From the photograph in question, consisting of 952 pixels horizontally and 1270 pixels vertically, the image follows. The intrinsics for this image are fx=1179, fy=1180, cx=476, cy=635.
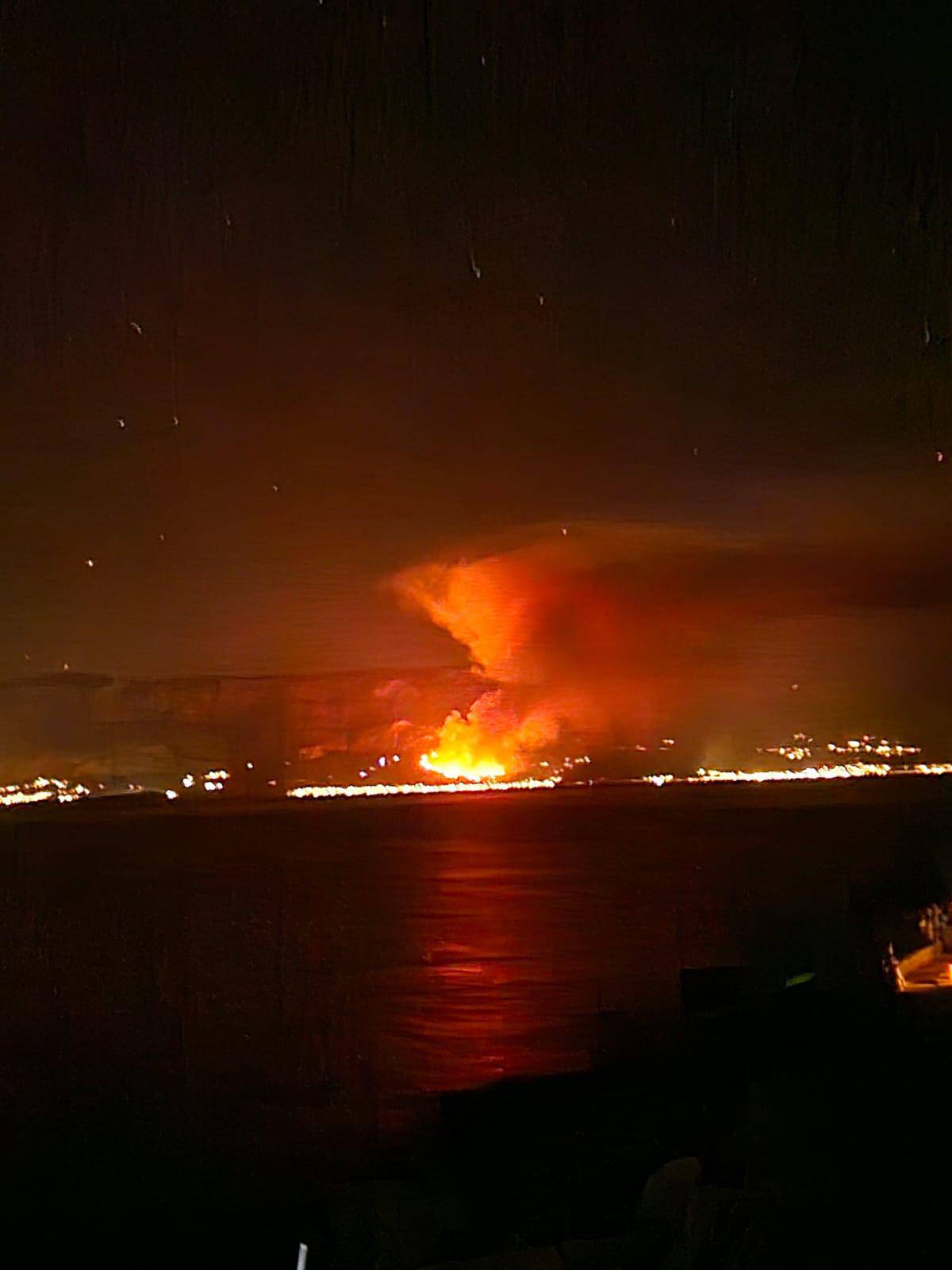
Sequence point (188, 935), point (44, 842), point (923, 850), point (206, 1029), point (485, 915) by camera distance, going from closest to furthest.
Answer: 1. point (206, 1029)
2. point (188, 935)
3. point (485, 915)
4. point (923, 850)
5. point (44, 842)

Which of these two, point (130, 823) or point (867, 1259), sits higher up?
point (130, 823)

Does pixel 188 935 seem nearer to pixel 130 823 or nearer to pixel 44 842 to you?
pixel 44 842

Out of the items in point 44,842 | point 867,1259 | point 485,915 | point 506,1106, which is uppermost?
point 44,842

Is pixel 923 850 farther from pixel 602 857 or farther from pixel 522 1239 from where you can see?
pixel 522 1239

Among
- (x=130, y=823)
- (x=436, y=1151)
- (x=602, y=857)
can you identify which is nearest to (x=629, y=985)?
(x=436, y=1151)

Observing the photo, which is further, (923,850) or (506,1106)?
(923,850)

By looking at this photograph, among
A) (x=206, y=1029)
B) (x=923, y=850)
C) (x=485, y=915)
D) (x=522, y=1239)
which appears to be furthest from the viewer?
(x=923, y=850)
